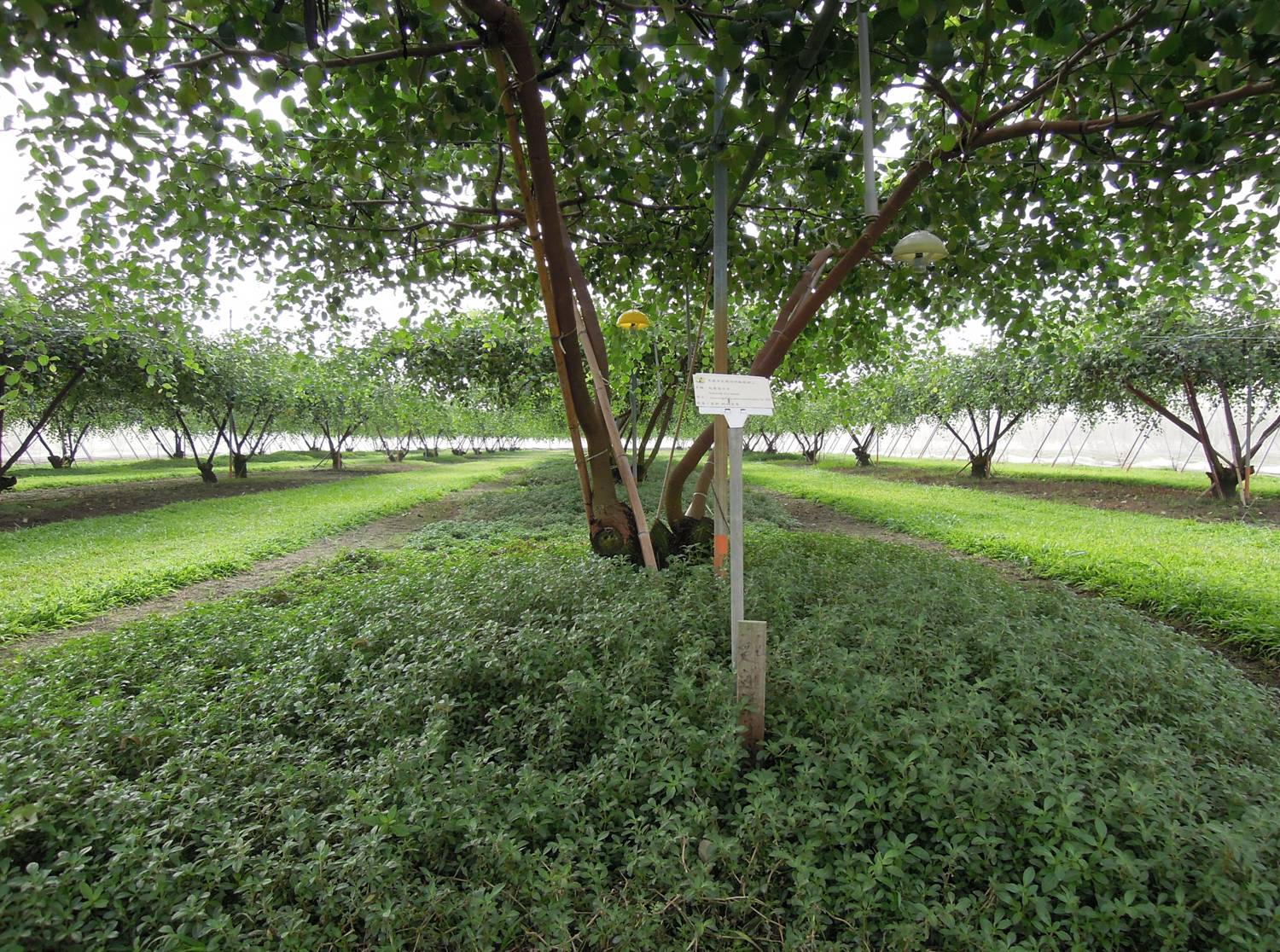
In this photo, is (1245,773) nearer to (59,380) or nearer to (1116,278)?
(1116,278)

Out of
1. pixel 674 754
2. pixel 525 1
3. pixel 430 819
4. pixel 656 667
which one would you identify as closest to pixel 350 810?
pixel 430 819

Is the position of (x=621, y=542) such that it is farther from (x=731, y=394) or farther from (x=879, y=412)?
(x=879, y=412)

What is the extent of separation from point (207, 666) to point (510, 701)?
194cm

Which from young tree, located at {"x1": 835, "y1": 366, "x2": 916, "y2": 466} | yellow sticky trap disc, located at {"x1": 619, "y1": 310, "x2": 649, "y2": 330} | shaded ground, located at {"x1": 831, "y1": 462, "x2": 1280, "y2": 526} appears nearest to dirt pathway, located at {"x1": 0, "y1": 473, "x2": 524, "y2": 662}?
yellow sticky trap disc, located at {"x1": 619, "y1": 310, "x2": 649, "y2": 330}

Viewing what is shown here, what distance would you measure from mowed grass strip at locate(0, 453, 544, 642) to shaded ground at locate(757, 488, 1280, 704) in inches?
362

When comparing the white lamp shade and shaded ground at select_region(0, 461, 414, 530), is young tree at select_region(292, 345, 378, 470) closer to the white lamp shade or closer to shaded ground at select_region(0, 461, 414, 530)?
shaded ground at select_region(0, 461, 414, 530)

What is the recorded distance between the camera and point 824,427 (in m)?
31.0

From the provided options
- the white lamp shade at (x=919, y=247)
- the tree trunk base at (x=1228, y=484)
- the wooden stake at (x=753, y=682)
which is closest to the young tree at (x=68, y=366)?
the wooden stake at (x=753, y=682)

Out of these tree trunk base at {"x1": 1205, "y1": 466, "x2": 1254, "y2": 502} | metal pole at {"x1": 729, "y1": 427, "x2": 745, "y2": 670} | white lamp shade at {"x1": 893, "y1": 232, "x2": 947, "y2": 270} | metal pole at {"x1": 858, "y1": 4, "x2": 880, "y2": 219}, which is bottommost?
tree trunk base at {"x1": 1205, "y1": 466, "x2": 1254, "y2": 502}

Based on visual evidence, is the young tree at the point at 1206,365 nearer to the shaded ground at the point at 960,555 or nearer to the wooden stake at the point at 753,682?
the shaded ground at the point at 960,555

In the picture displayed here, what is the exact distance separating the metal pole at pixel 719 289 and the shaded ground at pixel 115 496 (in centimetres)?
1345

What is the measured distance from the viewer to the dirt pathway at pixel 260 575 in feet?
15.4

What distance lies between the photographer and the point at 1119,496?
1316cm

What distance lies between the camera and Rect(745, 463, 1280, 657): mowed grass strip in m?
4.84
